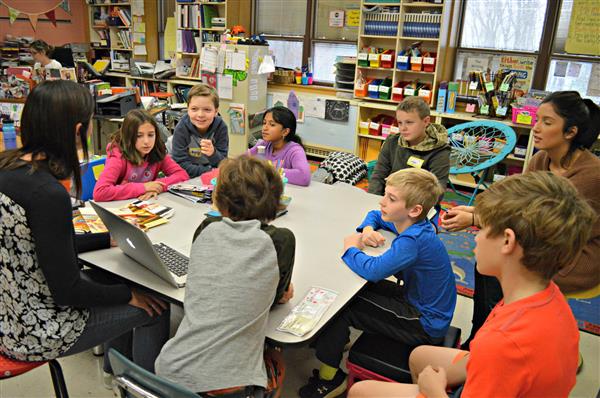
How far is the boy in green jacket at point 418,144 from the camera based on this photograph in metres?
2.75

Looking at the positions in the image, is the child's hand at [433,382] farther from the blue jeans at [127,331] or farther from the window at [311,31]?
the window at [311,31]

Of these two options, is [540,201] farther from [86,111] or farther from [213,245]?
[86,111]

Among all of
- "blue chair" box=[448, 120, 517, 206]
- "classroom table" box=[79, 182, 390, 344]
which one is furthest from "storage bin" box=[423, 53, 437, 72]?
"classroom table" box=[79, 182, 390, 344]

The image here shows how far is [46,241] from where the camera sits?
1.35 m

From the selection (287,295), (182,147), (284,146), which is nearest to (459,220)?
(287,295)

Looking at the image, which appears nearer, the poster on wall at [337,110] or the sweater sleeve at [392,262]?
the sweater sleeve at [392,262]

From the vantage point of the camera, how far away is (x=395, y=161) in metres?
2.92

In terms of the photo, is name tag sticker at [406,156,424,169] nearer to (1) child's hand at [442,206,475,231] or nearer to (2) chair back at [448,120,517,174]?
(1) child's hand at [442,206,475,231]

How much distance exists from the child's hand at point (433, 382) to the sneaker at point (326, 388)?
1.99ft

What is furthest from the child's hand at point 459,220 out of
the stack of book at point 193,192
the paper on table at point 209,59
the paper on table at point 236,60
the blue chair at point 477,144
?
the paper on table at point 209,59

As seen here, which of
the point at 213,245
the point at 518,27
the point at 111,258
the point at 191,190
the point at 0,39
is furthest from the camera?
the point at 0,39

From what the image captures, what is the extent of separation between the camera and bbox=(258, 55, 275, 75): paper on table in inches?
224

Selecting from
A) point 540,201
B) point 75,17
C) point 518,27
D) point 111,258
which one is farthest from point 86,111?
point 75,17

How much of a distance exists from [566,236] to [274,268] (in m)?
0.70
